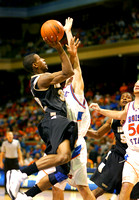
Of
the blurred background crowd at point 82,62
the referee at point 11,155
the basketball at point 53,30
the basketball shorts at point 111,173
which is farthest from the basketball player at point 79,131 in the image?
the blurred background crowd at point 82,62

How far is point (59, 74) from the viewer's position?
4578 millimetres

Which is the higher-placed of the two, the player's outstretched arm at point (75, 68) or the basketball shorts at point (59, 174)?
the player's outstretched arm at point (75, 68)

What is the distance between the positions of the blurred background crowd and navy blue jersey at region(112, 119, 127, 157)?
7.72 meters

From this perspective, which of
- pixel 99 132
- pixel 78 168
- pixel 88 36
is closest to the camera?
pixel 78 168

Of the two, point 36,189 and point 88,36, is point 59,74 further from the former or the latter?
point 88,36

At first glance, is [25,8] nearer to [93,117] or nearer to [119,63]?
[119,63]

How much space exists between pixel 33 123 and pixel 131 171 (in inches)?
484

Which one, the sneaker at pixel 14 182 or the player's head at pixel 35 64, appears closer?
the sneaker at pixel 14 182

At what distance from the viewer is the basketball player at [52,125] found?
4.35 m

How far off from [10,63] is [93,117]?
345 inches

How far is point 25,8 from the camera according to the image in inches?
896

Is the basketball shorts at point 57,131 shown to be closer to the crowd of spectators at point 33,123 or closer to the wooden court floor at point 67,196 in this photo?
the wooden court floor at point 67,196

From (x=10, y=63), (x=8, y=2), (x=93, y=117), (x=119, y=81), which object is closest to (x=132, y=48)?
(x=119, y=81)

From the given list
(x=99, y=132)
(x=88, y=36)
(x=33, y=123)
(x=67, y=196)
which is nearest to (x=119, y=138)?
(x=99, y=132)
